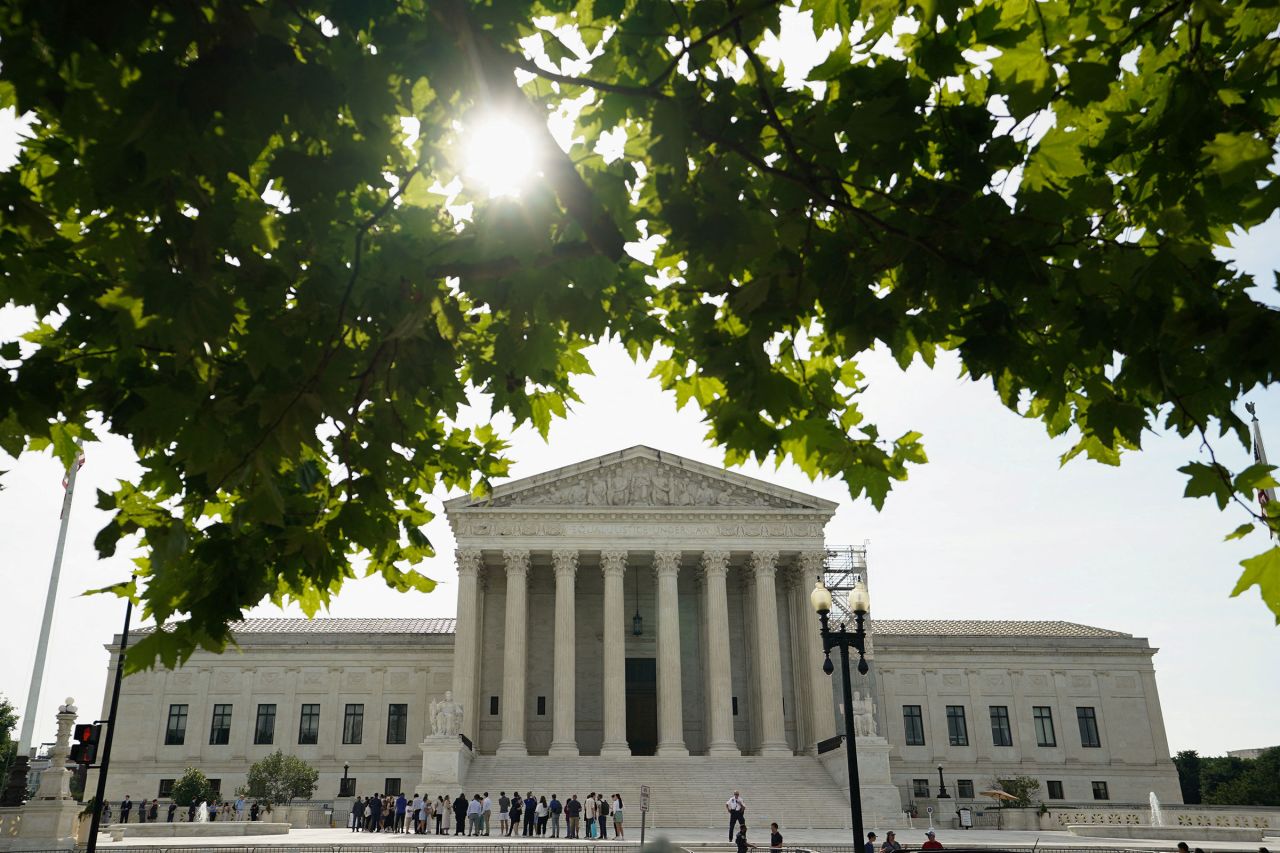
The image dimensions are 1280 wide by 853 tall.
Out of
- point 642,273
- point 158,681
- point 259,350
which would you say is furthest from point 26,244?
point 158,681

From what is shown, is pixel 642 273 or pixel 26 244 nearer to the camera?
pixel 26 244

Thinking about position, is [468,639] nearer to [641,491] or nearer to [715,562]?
[641,491]

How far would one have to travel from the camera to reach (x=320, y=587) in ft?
21.1

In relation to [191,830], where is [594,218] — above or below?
above

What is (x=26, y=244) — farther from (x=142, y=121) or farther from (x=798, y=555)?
(x=798, y=555)

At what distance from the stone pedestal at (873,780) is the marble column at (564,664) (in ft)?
39.9

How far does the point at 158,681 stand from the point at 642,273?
186 feet

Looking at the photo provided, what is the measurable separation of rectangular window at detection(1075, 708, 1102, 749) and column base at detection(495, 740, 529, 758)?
31.9 metres

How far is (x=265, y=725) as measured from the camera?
53281 millimetres

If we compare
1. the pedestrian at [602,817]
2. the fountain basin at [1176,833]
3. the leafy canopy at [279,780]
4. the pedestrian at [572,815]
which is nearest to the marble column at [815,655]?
the fountain basin at [1176,833]

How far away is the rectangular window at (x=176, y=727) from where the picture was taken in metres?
52.8

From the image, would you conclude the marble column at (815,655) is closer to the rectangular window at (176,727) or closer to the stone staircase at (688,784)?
the stone staircase at (688,784)

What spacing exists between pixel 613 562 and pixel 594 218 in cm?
4532

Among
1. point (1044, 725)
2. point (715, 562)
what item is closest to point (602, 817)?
point (715, 562)
